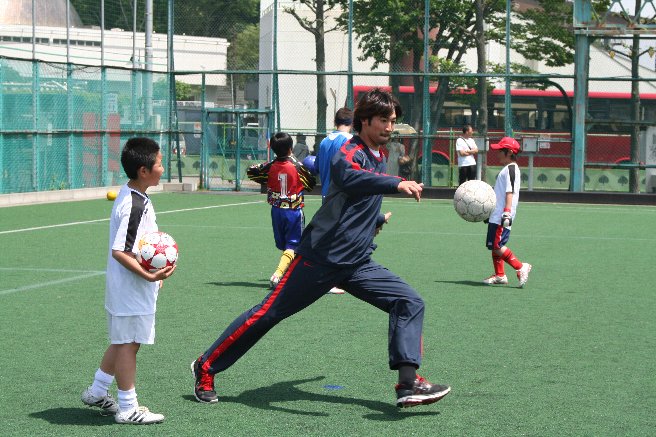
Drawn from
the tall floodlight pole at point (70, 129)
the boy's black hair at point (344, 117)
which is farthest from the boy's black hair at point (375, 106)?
the tall floodlight pole at point (70, 129)

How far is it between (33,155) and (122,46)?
19.6 m

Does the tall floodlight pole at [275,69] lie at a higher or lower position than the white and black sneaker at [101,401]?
higher

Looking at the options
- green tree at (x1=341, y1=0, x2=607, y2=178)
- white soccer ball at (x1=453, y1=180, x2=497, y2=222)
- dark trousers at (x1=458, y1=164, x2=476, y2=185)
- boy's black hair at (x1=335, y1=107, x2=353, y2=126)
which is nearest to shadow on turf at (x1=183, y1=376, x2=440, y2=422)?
white soccer ball at (x1=453, y1=180, x2=497, y2=222)

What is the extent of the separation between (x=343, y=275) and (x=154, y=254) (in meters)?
1.20

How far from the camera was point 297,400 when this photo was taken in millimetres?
6602

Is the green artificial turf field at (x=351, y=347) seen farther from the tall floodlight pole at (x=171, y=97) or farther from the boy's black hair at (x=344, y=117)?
the tall floodlight pole at (x=171, y=97)

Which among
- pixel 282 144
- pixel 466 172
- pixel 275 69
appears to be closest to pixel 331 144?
pixel 282 144

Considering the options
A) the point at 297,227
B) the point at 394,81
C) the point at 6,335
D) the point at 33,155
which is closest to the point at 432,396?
the point at 6,335

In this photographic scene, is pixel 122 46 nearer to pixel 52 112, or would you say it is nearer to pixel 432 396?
pixel 52 112

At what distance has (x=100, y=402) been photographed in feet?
19.9

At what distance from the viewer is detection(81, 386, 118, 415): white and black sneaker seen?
19.8 feet

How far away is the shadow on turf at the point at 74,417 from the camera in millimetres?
5996

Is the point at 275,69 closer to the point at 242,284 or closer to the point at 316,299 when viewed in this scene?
the point at 242,284

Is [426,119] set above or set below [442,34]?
below
